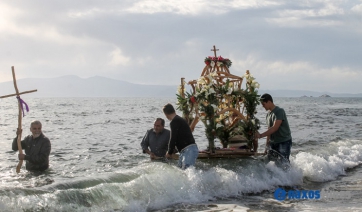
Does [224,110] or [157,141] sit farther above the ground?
[224,110]

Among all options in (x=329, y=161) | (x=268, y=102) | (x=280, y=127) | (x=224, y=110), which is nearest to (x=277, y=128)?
(x=280, y=127)

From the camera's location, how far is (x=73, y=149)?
1764 cm

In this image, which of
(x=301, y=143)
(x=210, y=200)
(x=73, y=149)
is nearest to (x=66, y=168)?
(x=73, y=149)

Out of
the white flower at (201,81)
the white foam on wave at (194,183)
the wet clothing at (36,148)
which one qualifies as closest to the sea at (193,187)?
the white foam on wave at (194,183)

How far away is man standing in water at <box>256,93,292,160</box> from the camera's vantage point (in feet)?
32.4

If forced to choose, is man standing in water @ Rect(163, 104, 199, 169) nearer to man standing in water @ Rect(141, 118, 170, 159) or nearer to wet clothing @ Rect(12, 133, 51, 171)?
man standing in water @ Rect(141, 118, 170, 159)

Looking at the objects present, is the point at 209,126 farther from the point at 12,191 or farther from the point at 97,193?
the point at 12,191

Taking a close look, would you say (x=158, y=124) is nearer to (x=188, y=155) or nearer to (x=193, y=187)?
(x=188, y=155)

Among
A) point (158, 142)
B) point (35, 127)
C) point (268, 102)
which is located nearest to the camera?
point (35, 127)

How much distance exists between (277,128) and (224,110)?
1.45 m

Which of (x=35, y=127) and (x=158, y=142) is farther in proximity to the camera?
(x=158, y=142)

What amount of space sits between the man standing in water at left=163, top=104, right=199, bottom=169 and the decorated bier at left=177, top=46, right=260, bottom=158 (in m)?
1.58

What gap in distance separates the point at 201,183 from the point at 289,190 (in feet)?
6.65

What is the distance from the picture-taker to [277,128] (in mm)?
9867
